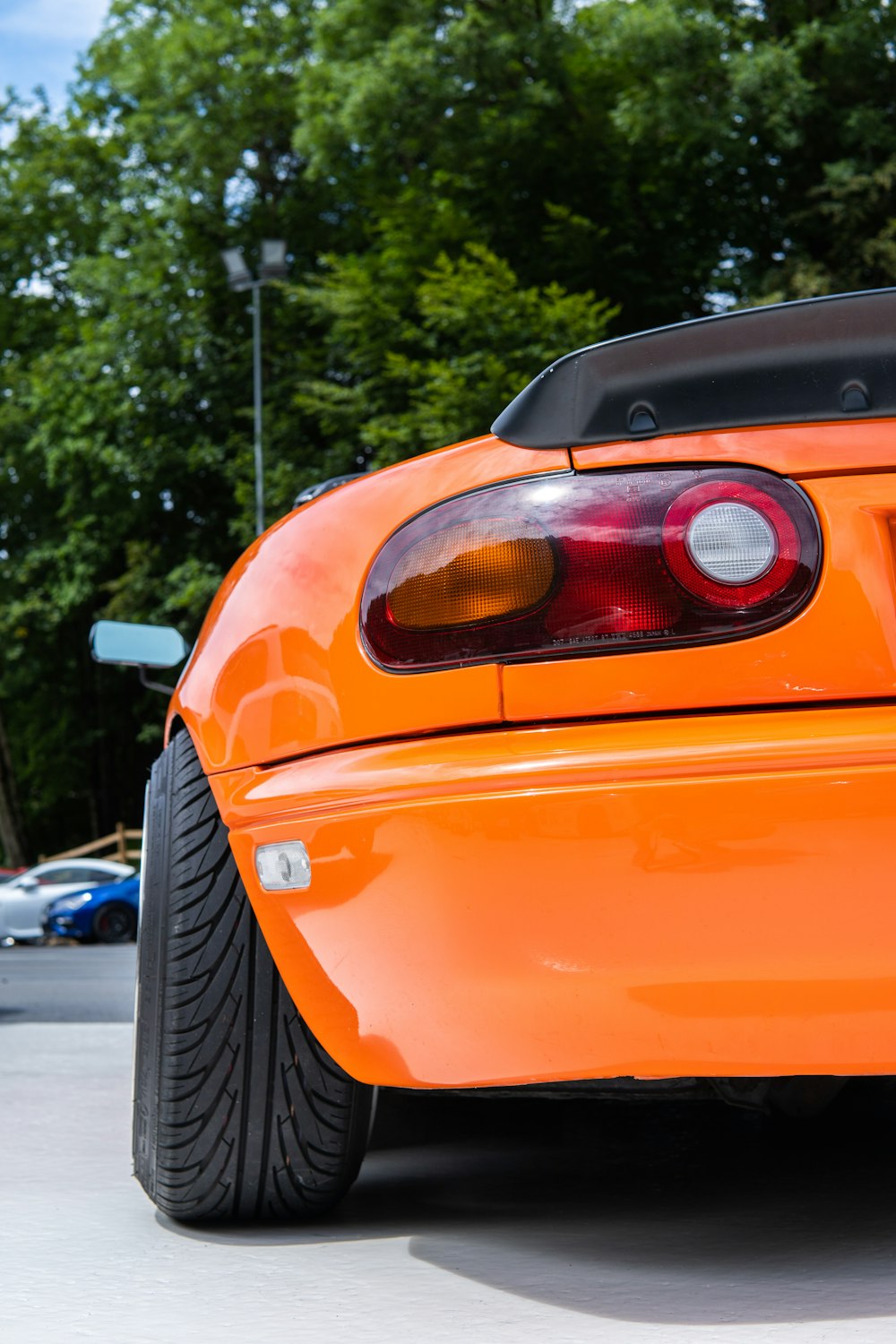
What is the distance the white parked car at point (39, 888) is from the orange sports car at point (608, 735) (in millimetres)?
18829

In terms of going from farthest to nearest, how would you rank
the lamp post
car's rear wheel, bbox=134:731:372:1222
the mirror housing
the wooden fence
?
the wooden fence
the lamp post
the mirror housing
car's rear wheel, bbox=134:731:372:1222

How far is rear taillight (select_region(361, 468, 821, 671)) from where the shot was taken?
189 cm

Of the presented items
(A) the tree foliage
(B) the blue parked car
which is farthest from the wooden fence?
(B) the blue parked car

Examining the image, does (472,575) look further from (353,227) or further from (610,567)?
(353,227)

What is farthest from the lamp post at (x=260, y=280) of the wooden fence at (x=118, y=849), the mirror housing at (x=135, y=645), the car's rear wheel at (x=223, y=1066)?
the car's rear wheel at (x=223, y=1066)

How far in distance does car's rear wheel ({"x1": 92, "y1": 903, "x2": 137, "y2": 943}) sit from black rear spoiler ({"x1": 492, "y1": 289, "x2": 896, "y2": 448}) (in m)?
18.4

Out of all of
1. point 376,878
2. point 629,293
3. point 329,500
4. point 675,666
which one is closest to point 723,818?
point 675,666

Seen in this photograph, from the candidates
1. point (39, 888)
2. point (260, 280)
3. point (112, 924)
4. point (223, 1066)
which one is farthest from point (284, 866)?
point (260, 280)

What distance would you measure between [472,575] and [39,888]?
1986 centimetres

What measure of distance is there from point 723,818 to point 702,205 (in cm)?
2676

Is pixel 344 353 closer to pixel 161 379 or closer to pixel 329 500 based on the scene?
pixel 161 379

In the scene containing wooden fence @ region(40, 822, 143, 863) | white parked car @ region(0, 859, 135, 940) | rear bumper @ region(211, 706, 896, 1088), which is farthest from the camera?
wooden fence @ region(40, 822, 143, 863)

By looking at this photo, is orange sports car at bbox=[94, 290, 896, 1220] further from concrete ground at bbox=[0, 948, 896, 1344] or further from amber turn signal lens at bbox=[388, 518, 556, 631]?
concrete ground at bbox=[0, 948, 896, 1344]

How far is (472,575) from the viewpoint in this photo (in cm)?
197
